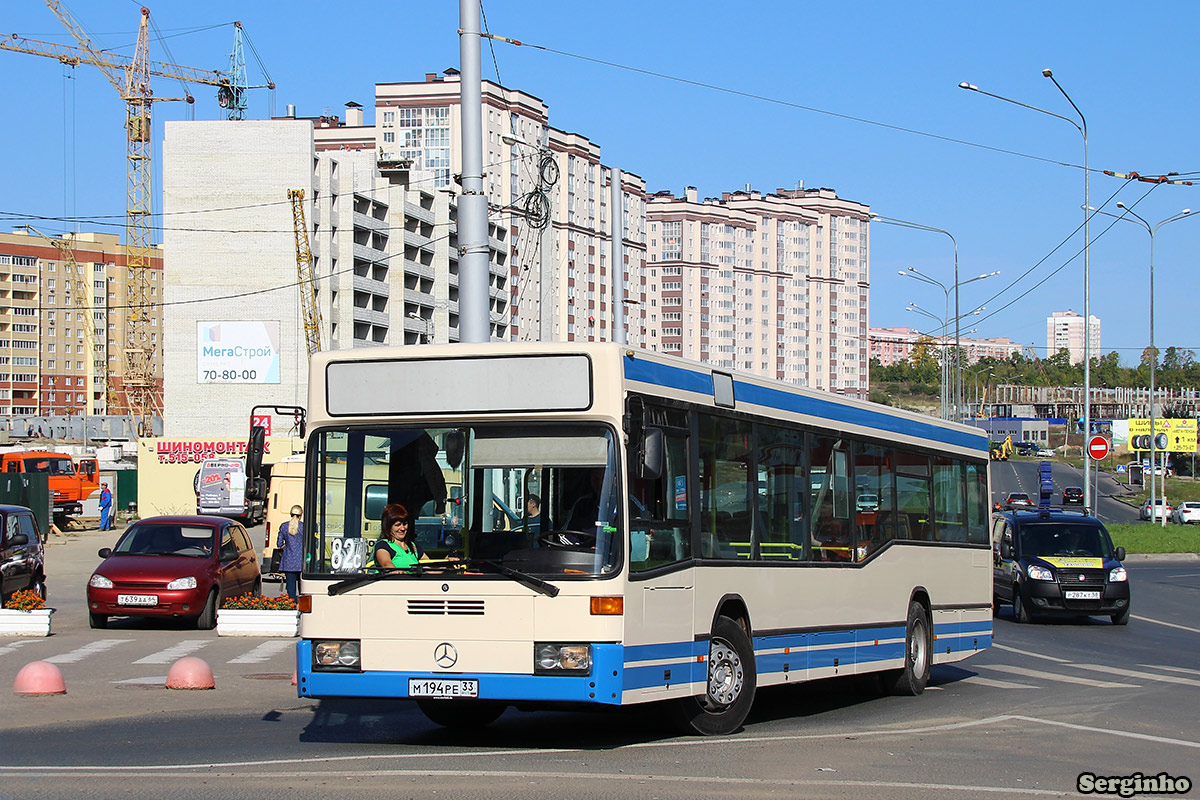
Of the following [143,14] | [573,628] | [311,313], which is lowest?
[573,628]

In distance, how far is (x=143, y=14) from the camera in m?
116

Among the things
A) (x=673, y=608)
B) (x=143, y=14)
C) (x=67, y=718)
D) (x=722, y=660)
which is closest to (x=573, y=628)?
(x=673, y=608)

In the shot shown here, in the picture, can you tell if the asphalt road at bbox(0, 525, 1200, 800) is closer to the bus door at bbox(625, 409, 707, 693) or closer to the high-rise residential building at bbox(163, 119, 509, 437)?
the bus door at bbox(625, 409, 707, 693)

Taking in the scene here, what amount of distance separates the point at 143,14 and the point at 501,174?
36.2 m

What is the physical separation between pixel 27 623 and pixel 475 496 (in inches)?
488

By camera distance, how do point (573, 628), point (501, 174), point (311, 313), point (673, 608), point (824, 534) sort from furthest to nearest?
point (501, 174)
point (311, 313)
point (824, 534)
point (673, 608)
point (573, 628)

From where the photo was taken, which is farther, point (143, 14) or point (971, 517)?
point (143, 14)

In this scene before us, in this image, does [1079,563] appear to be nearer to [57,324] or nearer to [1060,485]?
[1060,485]

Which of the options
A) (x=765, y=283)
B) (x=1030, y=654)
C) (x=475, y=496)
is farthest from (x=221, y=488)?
(x=765, y=283)

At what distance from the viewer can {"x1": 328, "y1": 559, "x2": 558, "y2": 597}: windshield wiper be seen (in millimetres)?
8820

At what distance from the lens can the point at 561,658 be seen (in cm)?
878

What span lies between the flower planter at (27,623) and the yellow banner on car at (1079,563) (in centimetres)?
1676

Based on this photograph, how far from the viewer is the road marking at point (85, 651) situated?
16.1 metres

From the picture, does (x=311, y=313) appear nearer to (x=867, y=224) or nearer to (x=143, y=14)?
(x=143, y=14)
